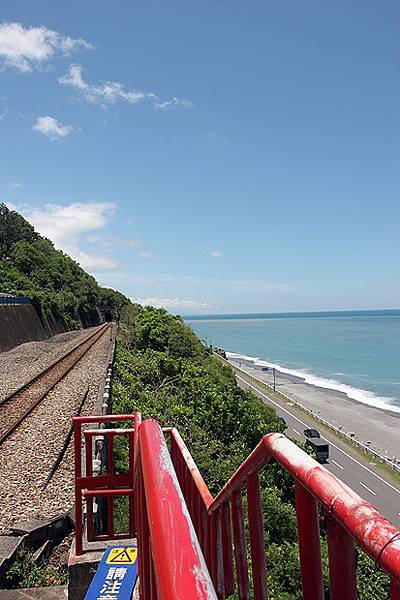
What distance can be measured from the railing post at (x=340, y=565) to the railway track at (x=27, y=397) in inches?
372

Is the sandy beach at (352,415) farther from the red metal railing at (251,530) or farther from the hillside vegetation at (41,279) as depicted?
the red metal railing at (251,530)

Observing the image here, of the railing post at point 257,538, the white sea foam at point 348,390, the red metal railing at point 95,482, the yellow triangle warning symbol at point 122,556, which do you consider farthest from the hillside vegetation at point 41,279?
the railing post at point 257,538

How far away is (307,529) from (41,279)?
2390 inches

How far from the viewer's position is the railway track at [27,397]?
10.6 metres

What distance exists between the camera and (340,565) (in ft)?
3.43

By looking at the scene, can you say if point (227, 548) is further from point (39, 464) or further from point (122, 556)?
point (39, 464)

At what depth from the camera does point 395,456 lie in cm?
3322

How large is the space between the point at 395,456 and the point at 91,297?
49.8 metres

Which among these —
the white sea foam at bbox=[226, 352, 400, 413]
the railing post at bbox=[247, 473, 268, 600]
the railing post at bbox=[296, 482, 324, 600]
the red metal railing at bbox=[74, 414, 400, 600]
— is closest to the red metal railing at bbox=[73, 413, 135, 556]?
the red metal railing at bbox=[74, 414, 400, 600]

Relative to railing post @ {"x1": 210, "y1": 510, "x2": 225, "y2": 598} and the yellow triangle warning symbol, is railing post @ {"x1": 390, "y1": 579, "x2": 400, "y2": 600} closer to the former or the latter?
railing post @ {"x1": 210, "y1": 510, "x2": 225, "y2": 598}

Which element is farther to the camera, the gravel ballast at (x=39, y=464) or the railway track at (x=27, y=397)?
the railway track at (x=27, y=397)

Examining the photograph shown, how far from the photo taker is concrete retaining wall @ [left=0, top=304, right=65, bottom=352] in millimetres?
26834

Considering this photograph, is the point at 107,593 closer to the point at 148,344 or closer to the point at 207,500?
the point at 207,500

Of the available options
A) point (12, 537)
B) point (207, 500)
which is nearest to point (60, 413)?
point (12, 537)
